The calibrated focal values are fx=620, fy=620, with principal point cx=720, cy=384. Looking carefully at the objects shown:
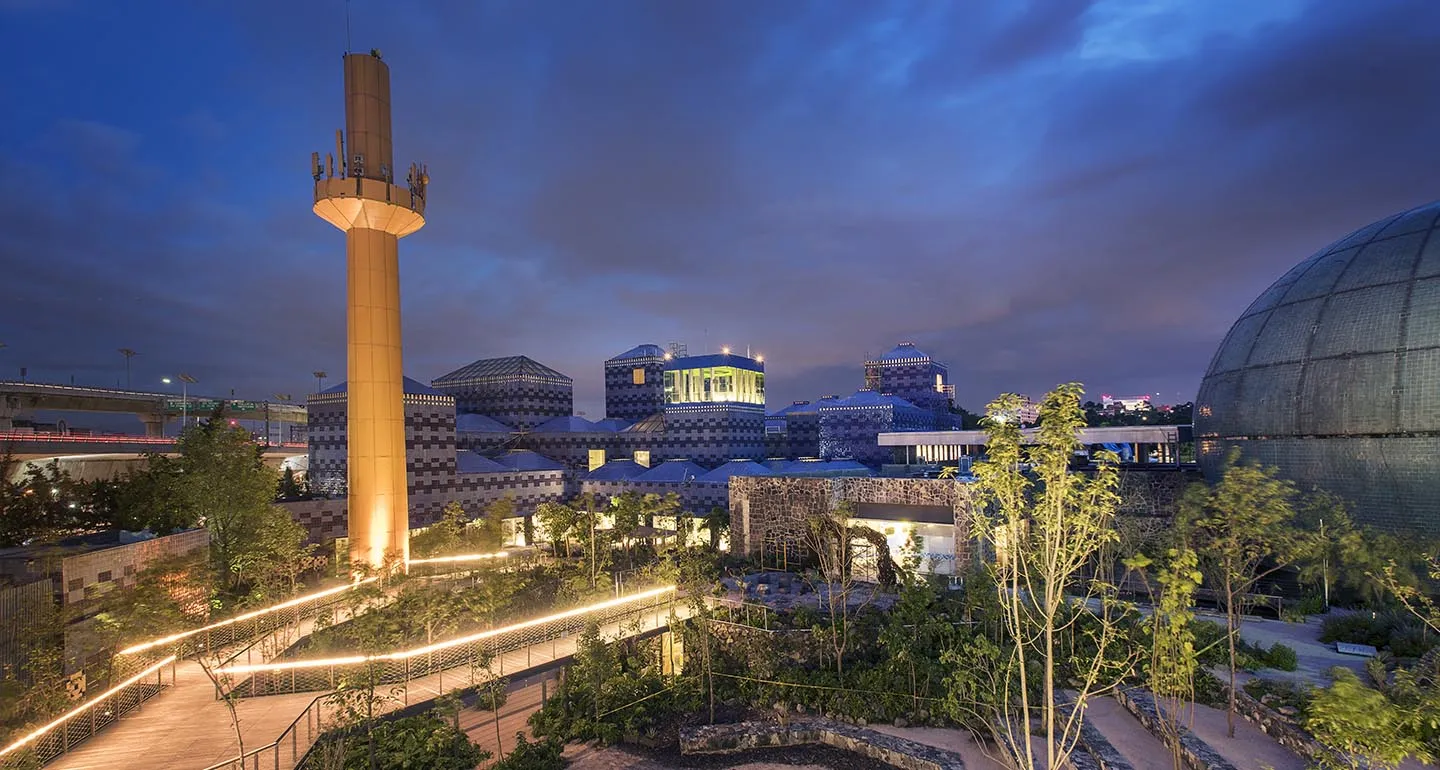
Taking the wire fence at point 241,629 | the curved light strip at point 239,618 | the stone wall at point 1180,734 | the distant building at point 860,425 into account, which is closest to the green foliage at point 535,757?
the wire fence at point 241,629

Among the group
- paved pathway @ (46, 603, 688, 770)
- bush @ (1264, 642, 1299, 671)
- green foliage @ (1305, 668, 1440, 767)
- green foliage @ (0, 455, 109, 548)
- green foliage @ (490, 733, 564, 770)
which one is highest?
green foliage @ (0, 455, 109, 548)

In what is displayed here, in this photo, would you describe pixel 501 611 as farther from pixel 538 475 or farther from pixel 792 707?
pixel 538 475

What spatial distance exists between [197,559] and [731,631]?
18284 mm

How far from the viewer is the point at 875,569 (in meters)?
27.4

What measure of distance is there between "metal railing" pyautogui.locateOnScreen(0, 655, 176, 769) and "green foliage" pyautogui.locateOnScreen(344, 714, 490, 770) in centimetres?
564

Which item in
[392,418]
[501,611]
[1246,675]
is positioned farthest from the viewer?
Result: [392,418]

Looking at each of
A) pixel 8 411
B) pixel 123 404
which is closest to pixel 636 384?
pixel 8 411

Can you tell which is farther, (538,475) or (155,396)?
(155,396)

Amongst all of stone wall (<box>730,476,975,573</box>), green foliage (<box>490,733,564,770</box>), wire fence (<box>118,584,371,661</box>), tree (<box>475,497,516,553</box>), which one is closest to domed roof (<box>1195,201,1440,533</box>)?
stone wall (<box>730,476,975,573</box>)

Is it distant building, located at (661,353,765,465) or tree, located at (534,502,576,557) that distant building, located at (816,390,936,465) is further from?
tree, located at (534,502,576,557)

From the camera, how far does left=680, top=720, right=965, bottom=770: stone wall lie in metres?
15.0

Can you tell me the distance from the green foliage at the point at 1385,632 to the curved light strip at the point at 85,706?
1258 inches

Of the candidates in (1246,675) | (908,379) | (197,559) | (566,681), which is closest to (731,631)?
(566,681)

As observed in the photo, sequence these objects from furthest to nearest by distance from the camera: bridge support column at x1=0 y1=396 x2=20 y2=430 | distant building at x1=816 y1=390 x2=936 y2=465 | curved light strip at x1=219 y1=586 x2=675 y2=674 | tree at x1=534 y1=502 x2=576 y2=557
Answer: bridge support column at x1=0 y1=396 x2=20 y2=430 < distant building at x1=816 y1=390 x2=936 y2=465 < tree at x1=534 y1=502 x2=576 y2=557 < curved light strip at x1=219 y1=586 x2=675 y2=674
